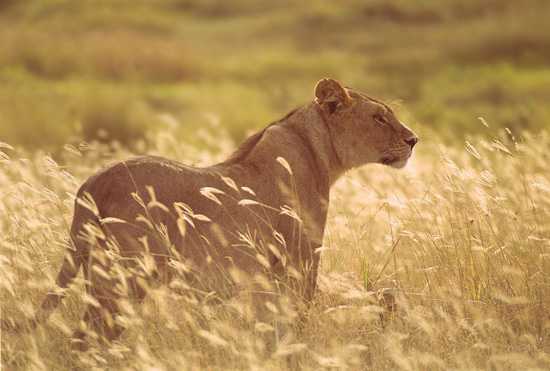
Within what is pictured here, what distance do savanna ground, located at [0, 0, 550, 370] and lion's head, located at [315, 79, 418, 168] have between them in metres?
0.26

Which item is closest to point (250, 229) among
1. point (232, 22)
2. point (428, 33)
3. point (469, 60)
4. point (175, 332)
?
point (175, 332)

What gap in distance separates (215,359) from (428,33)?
33033 millimetres

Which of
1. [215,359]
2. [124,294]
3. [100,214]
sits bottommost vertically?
[215,359]

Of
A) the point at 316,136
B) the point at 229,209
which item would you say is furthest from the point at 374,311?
the point at 316,136

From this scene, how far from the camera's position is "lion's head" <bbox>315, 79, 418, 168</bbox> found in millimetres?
5590

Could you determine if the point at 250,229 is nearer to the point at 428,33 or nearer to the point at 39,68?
the point at 39,68

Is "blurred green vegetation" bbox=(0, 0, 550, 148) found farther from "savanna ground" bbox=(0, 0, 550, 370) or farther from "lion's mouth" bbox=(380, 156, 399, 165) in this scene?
"lion's mouth" bbox=(380, 156, 399, 165)

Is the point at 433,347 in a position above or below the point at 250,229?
below

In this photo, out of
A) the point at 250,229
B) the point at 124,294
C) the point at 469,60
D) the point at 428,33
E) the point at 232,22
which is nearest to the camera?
the point at 124,294

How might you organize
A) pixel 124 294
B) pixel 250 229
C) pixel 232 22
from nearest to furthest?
pixel 124 294
pixel 250 229
pixel 232 22

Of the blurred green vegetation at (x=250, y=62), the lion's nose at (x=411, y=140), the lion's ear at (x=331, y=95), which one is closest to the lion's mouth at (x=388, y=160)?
the lion's nose at (x=411, y=140)

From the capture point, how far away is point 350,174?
8.27m

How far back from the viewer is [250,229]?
5.04 m

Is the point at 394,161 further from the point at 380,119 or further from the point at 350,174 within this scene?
the point at 350,174
